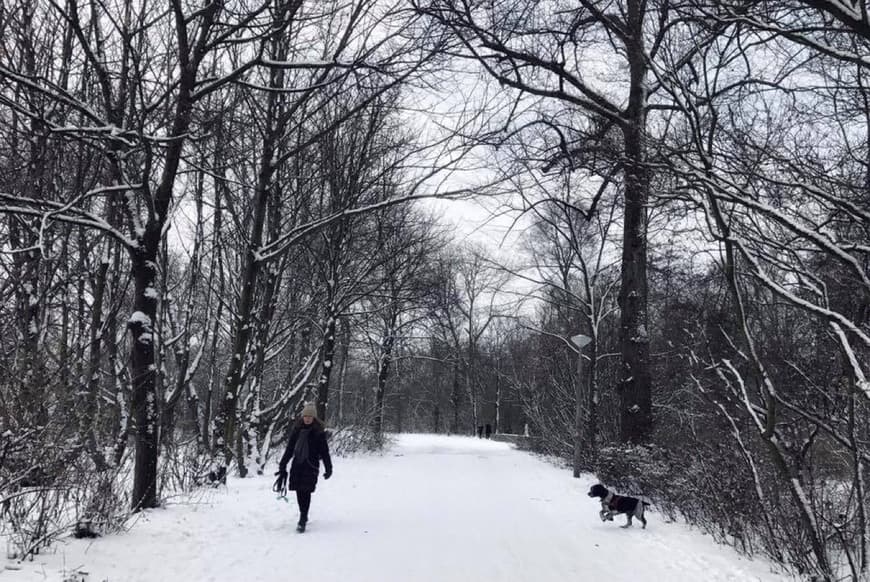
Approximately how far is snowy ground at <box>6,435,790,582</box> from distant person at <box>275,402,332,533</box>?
39 centimetres

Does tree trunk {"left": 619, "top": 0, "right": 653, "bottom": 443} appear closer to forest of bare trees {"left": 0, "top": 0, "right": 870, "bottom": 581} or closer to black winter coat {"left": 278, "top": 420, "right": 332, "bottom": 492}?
forest of bare trees {"left": 0, "top": 0, "right": 870, "bottom": 581}

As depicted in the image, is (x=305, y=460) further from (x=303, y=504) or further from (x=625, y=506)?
(x=625, y=506)

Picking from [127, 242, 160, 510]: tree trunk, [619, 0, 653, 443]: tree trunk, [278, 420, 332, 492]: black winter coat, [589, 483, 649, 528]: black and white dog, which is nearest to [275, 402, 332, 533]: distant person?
[278, 420, 332, 492]: black winter coat

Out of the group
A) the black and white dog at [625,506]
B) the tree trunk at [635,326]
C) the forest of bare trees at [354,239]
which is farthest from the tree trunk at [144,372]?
Answer: the tree trunk at [635,326]

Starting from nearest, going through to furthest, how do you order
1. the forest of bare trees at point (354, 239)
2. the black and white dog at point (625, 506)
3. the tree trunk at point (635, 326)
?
the forest of bare trees at point (354, 239), the black and white dog at point (625, 506), the tree trunk at point (635, 326)

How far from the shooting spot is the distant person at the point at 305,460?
25.2ft

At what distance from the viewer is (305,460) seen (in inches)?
314

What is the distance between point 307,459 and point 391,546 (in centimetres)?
187

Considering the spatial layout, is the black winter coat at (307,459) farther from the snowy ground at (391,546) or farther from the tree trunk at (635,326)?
the tree trunk at (635,326)

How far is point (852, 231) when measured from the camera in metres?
6.87

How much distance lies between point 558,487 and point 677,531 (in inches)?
193

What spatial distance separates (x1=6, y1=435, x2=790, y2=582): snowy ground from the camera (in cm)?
535

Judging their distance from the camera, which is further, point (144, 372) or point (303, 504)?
point (303, 504)

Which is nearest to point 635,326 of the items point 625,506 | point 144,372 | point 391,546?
point 625,506
